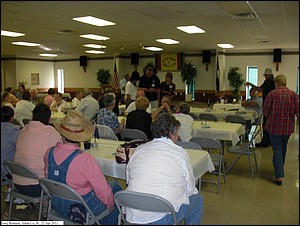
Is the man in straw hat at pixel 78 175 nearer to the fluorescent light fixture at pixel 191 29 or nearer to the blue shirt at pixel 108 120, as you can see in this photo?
the blue shirt at pixel 108 120

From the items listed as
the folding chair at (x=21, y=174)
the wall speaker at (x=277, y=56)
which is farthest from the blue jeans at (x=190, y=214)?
the wall speaker at (x=277, y=56)

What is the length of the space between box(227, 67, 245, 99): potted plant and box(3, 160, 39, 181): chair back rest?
34.7 ft

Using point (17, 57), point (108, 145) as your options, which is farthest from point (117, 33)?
point (17, 57)

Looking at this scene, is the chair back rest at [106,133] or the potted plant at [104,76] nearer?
the chair back rest at [106,133]

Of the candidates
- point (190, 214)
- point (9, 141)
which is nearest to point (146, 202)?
point (190, 214)

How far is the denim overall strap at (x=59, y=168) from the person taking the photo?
91.7 inches

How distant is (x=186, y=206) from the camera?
2.35 m

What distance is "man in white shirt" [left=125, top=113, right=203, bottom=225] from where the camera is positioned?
7.08 feet

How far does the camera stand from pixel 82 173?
231cm

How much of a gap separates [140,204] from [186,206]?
16.2 inches

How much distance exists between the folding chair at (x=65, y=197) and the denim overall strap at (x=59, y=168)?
0.08 m

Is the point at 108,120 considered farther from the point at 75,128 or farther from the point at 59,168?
the point at 59,168

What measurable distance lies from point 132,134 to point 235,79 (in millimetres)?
8856

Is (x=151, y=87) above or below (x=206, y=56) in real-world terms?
below
